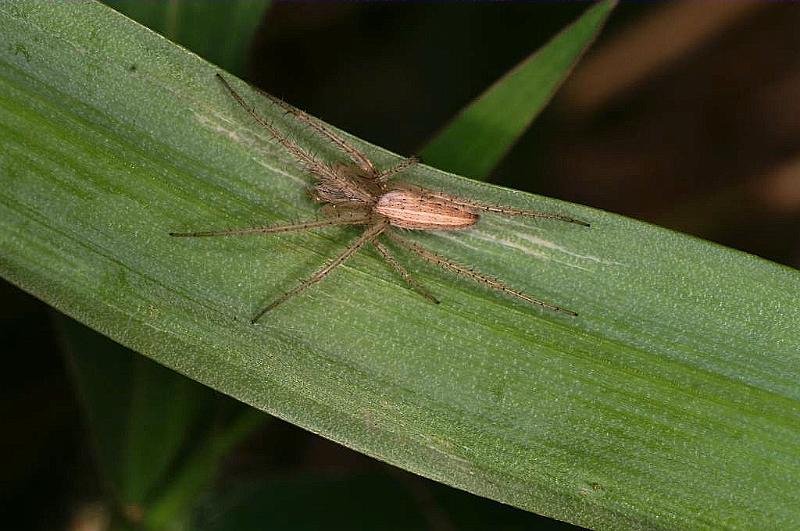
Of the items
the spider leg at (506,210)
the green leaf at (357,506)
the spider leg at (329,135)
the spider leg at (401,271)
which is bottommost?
the green leaf at (357,506)

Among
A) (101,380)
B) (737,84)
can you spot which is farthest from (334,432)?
(737,84)

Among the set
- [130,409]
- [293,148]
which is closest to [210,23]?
[293,148]

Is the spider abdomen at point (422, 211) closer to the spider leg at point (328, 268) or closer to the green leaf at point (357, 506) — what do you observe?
the spider leg at point (328, 268)

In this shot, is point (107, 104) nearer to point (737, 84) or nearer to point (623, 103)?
point (623, 103)

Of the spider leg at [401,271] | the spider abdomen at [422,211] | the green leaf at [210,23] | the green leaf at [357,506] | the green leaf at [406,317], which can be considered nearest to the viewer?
the green leaf at [406,317]

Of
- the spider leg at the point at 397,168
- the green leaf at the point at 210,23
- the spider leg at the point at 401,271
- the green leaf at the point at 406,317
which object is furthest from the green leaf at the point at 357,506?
the green leaf at the point at 210,23

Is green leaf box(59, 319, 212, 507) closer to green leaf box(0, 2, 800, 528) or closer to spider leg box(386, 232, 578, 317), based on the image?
green leaf box(0, 2, 800, 528)

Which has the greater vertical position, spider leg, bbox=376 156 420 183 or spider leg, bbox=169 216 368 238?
spider leg, bbox=376 156 420 183

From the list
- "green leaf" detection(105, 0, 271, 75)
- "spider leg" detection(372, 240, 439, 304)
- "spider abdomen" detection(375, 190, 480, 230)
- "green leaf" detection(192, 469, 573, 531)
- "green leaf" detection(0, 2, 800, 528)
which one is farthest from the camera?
"green leaf" detection(192, 469, 573, 531)

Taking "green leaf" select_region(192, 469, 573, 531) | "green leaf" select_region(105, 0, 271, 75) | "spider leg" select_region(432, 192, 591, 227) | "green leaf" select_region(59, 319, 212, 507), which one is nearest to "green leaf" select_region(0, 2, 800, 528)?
"spider leg" select_region(432, 192, 591, 227)
